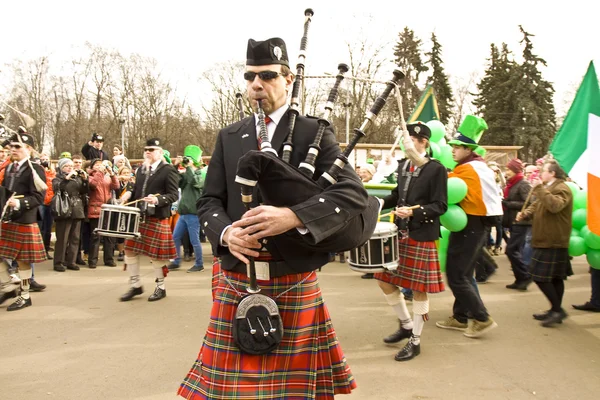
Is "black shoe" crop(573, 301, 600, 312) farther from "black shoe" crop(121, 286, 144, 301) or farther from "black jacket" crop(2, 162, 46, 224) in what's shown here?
"black jacket" crop(2, 162, 46, 224)

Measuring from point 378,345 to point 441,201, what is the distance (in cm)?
142

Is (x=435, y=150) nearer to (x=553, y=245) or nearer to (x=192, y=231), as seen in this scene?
(x=553, y=245)

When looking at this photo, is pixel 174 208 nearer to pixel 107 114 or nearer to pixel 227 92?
pixel 227 92

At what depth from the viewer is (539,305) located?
5.88m

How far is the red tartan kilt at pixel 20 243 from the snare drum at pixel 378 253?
384cm

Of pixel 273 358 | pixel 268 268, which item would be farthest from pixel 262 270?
pixel 273 358

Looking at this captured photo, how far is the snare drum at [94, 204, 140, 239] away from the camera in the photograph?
18.6 feet

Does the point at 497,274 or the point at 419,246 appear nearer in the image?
the point at 419,246

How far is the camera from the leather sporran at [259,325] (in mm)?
1759

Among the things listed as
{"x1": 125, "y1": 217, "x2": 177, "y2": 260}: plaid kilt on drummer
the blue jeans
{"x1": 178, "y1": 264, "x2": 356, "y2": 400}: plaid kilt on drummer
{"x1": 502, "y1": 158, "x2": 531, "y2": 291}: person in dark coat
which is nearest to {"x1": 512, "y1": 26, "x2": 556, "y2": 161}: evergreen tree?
{"x1": 502, "y1": 158, "x2": 531, "y2": 291}: person in dark coat

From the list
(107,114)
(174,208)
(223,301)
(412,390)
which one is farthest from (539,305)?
(107,114)

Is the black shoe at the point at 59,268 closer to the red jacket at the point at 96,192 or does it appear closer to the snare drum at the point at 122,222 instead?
the red jacket at the point at 96,192

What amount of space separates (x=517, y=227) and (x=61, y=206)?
7.13 meters

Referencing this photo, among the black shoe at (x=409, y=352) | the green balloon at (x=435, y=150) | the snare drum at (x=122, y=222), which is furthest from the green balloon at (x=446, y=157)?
the snare drum at (x=122, y=222)
